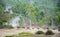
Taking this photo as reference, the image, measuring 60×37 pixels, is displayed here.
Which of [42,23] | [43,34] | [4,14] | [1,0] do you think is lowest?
[43,34]

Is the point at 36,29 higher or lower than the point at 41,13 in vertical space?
lower

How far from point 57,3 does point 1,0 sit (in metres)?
1.73

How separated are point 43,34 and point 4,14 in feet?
4.40

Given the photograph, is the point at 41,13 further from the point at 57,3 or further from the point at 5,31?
the point at 5,31

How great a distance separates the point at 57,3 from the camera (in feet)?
18.2

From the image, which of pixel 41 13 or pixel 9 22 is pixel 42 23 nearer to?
pixel 41 13

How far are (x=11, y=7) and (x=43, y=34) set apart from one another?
1.28 meters

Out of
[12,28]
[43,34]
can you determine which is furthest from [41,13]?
[12,28]

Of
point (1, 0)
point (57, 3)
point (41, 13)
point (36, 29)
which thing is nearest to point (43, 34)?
point (36, 29)

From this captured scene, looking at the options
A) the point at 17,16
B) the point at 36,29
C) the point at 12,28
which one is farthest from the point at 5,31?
the point at 36,29

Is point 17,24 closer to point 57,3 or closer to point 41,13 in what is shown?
point 41,13

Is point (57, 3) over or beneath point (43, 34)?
over

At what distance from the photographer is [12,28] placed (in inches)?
215

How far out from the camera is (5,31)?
5.43 metres
